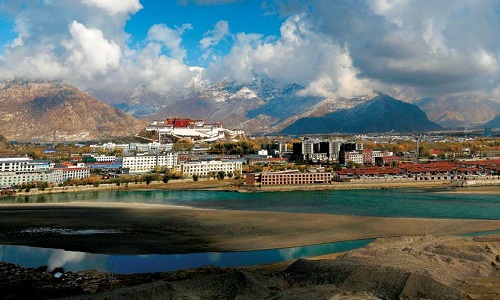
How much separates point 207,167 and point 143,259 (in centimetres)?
3840

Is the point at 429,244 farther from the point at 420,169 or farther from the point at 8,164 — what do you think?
the point at 8,164

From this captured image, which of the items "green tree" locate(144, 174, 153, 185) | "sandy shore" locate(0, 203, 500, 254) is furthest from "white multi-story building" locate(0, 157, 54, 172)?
"sandy shore" locate(0, 203, 500, 254)

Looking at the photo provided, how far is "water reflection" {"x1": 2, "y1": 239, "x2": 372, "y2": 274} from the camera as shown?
16.4 m

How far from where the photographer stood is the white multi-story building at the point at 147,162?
55750mm

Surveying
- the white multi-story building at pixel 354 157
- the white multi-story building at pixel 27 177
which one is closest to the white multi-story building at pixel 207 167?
the white multi-story building at pixel 27 177

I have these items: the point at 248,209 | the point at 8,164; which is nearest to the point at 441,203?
the point at 248,209

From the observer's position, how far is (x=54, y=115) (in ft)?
482

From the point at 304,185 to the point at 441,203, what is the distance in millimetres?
14661

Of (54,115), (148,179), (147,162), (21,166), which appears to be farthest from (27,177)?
(54,115)

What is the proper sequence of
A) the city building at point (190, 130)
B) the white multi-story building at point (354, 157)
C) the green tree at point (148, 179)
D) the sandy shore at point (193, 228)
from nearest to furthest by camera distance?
the sandy shore at point (193, 228) < the green tree at point (148, 179) < the white multi-story building at point (354, 157) < the city building at point (190, 130)

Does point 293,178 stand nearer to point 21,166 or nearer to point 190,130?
point 21,166

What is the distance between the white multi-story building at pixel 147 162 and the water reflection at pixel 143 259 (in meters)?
37.0

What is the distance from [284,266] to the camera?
52.3ft

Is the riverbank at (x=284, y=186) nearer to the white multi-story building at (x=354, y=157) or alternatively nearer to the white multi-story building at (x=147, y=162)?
the white multi-story building at (x=147, y=162)
